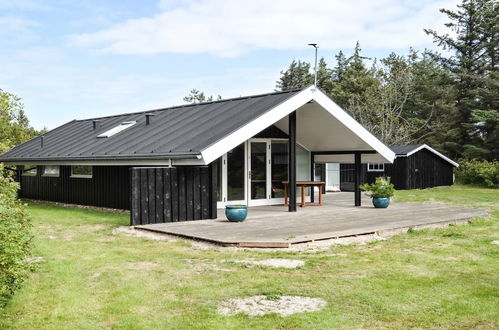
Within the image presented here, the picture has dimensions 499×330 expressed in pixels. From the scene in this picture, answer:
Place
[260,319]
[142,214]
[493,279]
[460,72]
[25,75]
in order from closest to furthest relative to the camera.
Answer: [260,319] < [493,279] < [142,214] < [25,75] < [460,72]

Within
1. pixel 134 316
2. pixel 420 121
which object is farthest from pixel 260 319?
pixel 420 121

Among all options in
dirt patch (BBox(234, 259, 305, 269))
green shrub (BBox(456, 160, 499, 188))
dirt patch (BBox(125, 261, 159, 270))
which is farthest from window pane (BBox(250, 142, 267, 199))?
green shrub (BBox(456, 160, 499, 188))

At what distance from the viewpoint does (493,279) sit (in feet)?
19.6

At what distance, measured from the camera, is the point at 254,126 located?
1125 centimetres

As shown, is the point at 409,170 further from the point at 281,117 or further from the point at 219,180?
the point at 281,117

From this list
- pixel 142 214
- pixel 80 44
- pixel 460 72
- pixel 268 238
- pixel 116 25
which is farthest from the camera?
pixel 460 72

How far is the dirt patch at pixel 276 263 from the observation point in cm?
670

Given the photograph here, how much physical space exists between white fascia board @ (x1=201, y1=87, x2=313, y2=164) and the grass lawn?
2.44m

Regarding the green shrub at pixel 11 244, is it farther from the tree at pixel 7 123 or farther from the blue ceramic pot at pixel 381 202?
the tree at pixel 7 123

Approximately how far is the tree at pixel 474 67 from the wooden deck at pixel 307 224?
2051 centimetres

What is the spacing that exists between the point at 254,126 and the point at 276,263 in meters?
4.86

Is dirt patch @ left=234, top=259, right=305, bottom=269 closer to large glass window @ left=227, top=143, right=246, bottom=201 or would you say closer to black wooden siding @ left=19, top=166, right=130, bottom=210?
large glass window @ left=227, top=143, right=246, bottom=201

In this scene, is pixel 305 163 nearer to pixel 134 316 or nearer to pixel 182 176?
pixel 182 176

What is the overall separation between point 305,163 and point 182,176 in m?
5.89
